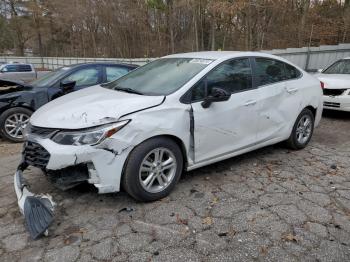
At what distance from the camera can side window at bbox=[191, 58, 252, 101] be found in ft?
12.7

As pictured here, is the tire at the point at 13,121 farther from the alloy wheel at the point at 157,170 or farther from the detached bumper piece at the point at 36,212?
the alloy wheel at the point at 157,170

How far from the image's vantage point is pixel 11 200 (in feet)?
12.1

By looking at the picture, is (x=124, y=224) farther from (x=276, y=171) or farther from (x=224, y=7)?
(x=224, y=7)

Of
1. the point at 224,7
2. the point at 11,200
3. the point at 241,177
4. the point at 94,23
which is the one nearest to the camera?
the point at 11,200

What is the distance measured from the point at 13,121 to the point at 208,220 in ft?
14.8

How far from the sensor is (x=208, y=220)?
3.25 meters

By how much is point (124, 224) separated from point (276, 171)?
2.25 metres

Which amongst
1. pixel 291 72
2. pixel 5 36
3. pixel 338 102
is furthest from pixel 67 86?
pixel 5 36

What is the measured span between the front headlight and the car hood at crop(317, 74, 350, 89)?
5.92 m

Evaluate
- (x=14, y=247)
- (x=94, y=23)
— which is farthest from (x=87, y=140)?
(x=94, y=23)

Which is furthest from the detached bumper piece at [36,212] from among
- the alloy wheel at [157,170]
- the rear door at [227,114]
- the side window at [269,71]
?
the side window at [269,71]

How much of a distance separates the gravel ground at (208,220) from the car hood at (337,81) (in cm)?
341

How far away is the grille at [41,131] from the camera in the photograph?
3.30 m

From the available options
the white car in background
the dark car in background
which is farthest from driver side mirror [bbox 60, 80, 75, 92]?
the white car in background
